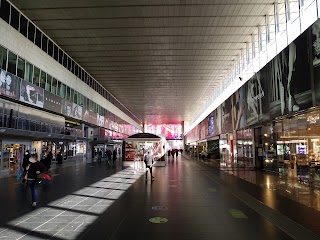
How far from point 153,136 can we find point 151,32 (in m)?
10.7

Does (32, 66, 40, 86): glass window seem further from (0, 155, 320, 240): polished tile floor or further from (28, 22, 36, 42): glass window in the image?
(0, 155, 320, 240): polished tile floor

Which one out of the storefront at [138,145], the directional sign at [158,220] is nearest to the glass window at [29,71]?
the storefront at [138,145]

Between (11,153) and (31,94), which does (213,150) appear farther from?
(11,153)

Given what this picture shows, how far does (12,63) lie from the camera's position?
692 inches

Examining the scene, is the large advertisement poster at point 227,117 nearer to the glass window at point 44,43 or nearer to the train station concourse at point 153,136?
the train station concourse at point 153,136

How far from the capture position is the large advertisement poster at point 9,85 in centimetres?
1600

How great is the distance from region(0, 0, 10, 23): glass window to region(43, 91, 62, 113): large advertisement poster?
6.69 m

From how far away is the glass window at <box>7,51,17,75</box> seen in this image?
679 inches

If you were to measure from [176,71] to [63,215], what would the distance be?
88.8 ft

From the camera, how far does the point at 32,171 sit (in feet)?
27.7

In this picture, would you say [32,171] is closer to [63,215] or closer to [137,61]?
[63,215]

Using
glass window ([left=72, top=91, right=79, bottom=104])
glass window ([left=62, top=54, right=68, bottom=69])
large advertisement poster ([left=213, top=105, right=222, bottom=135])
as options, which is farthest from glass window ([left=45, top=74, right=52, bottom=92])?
large advertisement poster ([left=213, top=105, right=222, bottom=135])

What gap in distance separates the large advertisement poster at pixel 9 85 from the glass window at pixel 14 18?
348 centimetres

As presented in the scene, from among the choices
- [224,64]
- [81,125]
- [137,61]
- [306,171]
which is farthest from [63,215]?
[81,125]
